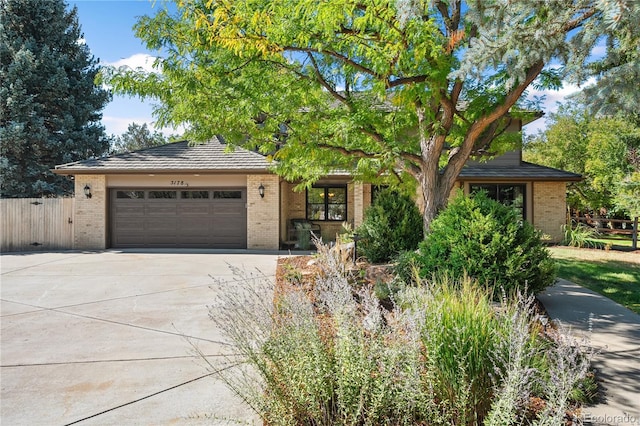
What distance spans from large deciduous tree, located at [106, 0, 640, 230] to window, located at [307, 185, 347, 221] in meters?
7.20

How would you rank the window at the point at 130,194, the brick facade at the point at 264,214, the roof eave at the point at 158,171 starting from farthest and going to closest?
the window at the point at 130,194
the brick facade at the point at 264,214
the roof eave at the point at 158,171

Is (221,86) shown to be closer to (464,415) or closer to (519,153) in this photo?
(464,415)

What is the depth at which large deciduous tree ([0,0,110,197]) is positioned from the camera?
19.5 m

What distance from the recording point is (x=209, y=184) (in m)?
15.1

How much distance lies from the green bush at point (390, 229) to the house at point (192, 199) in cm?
464

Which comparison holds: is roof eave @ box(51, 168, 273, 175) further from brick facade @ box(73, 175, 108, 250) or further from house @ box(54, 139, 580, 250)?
brick facade @ box(73, 175, 108, 250)


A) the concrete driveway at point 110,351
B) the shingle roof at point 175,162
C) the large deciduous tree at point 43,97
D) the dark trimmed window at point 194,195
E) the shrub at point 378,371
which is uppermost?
the large deciduous tree at point 43,97

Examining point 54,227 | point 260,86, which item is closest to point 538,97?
point 260,86

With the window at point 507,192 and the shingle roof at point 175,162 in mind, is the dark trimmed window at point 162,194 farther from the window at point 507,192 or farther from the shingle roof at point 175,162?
the window at point 507,192

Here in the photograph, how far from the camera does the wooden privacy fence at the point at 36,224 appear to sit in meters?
14.9

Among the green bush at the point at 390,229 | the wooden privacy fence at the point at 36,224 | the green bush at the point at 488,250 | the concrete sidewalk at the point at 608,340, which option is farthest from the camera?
the wooden privacy fence at the point at 36,224

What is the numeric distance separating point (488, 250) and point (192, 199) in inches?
482

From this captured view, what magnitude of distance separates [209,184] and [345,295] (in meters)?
13.1

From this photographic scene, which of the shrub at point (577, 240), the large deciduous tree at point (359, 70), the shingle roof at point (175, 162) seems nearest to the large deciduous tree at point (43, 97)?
the shingle roof at point (175, 162)
